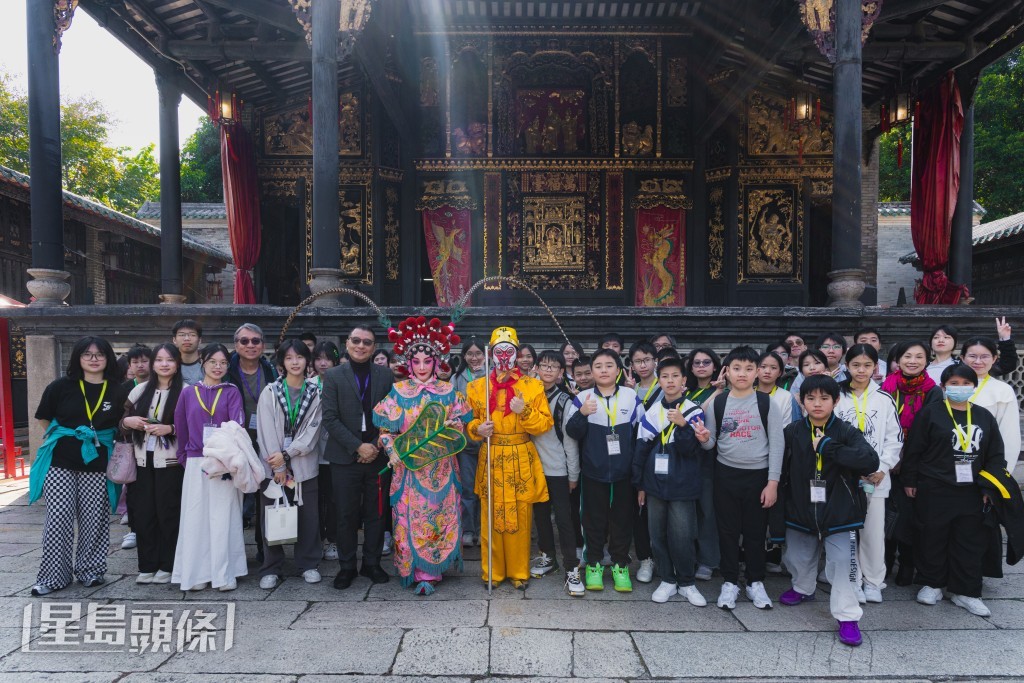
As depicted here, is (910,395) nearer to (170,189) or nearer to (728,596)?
(728,596)

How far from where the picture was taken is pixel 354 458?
14.4 ft

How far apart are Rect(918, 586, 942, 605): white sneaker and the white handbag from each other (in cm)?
440

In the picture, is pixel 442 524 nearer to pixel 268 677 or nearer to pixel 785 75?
pixel 268 677

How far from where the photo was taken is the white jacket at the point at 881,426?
400 cm

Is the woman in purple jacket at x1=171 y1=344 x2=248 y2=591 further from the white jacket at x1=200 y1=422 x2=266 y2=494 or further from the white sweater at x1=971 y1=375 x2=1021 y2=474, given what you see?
the white sweater at x1=971 y1=375 x2=1021 y2=474

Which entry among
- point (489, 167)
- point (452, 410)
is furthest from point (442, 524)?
point (489, 167)

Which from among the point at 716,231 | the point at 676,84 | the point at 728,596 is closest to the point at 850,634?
the point at 728,596

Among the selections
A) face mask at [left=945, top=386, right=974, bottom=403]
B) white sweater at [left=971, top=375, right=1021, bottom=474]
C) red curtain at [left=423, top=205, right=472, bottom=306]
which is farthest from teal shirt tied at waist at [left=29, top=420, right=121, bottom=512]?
red curtain at [left=423, top=205, right=472, bottom=306]

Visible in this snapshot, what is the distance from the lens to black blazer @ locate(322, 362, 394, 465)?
4.32m

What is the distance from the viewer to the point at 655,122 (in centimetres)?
1111

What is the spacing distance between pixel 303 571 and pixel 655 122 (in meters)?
9.83

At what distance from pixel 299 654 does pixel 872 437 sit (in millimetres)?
3902

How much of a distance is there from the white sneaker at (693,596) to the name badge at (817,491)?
98 cm

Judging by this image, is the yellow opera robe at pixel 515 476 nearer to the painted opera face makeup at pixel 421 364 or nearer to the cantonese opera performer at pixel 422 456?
the cantonese opera performer at pixel 422 456
